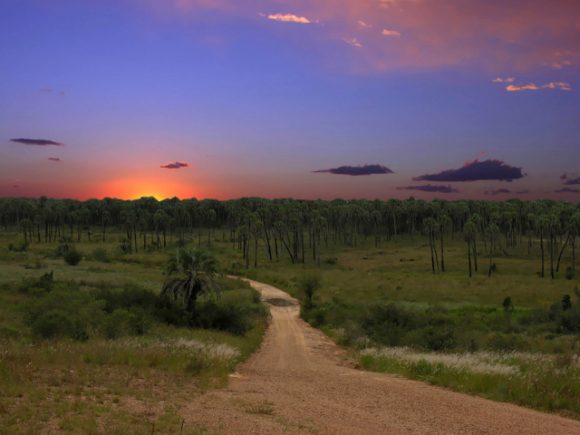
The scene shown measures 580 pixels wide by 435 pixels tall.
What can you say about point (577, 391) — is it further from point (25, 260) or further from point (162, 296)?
point (25, 260)

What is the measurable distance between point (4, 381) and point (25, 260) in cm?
8337

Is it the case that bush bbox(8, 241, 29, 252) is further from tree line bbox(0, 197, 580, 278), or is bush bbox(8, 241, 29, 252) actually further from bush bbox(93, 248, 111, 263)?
bush bbox(93, 248, 111, 263)

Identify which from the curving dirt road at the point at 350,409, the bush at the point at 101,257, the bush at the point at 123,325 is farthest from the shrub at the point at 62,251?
the curving dirt road at the point at 350,409

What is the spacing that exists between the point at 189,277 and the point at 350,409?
25778mm

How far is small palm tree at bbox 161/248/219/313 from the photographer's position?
1495 inches

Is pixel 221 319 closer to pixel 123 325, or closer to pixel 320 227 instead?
pixel 123 325

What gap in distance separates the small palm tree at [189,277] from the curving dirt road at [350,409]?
56.3 ft

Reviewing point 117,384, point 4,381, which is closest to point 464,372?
point 117,384

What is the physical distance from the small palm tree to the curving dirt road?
17.2 m

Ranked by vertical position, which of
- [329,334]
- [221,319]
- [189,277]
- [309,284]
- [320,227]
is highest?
[320,227]

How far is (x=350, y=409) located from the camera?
14.3 meters

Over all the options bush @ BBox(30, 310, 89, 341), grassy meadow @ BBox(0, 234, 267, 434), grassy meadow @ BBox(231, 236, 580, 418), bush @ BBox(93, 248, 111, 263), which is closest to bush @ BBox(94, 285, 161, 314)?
grassy meadow @ BBox(0, 234, 267, 434)

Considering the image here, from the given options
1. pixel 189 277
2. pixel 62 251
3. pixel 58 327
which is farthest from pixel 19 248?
pixel 58 327

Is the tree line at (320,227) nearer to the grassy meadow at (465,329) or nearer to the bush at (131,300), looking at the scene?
the grassy meadow at (465,329)
